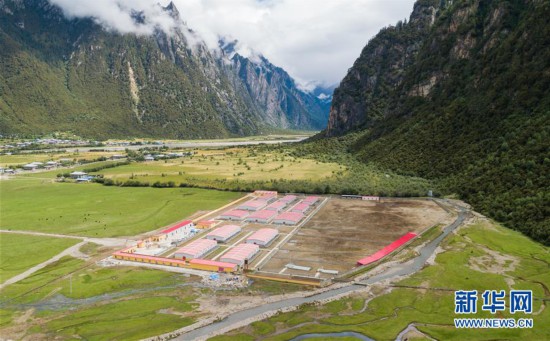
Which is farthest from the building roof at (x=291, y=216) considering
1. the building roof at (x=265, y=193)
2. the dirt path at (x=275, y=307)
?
the dirt path at (x=275, y=307)

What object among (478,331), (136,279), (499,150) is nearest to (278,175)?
(499,150)

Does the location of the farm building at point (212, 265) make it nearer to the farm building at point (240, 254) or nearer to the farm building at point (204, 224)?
the farm building at point (240, 254)

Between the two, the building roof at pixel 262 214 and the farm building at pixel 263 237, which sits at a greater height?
the building roof at pixel 262 214

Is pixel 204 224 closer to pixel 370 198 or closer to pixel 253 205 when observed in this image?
pixel 253 205

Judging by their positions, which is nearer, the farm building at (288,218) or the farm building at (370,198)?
the farm building at (288,218)

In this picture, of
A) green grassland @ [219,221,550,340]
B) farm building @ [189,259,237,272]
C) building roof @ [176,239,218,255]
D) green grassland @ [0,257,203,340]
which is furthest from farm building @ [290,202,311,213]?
green grassland @ [0,257,203,340]

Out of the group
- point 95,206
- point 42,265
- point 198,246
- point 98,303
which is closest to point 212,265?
point 198,246

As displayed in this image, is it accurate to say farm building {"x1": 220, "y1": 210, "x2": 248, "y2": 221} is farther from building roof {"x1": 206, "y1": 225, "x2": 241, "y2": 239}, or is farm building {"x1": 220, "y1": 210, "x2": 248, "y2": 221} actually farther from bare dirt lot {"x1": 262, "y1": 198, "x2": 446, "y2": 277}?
bare dirt lot {"x1": 262, "y1": 198, "x2": 446, "y2": 277}
